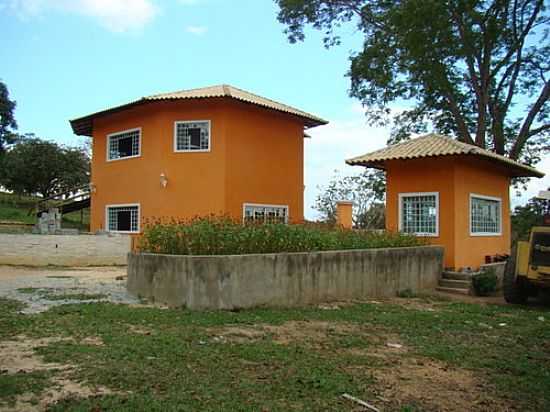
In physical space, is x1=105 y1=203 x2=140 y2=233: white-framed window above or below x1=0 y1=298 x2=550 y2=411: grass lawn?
above

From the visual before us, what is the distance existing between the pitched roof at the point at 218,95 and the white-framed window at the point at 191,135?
100 centimetres

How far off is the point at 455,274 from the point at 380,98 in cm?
1164

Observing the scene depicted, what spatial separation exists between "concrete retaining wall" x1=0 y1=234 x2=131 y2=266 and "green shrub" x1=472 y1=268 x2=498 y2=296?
33.4 ft

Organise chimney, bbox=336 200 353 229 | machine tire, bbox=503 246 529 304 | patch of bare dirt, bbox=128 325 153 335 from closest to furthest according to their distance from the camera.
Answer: patch of bare dirt, bbox=128 325 153 335, machine tire, bbox=503 246 529 304, chimney, bbox=336 200 353 229

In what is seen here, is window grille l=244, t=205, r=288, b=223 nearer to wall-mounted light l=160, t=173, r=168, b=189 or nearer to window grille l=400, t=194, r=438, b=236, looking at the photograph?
wall-mounted light l=160, t=173, r=168, b=189

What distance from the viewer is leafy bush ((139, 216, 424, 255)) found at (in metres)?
9.67

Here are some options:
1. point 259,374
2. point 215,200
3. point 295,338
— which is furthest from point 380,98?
point 259,374

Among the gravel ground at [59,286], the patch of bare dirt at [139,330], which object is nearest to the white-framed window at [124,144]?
the gravel ground at [59,286]

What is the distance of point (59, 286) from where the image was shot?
11500 millimetres

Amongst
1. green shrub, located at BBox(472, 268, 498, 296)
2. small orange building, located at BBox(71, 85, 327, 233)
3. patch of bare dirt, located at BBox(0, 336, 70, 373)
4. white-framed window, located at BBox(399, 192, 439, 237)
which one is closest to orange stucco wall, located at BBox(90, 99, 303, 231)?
small orange building, located at BBox(71, 85, 327, 233)

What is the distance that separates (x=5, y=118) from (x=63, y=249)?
18.7 metres

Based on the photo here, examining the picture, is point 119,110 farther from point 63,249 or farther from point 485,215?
point 485,215

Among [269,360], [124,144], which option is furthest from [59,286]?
[124,144]

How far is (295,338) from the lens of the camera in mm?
7188
